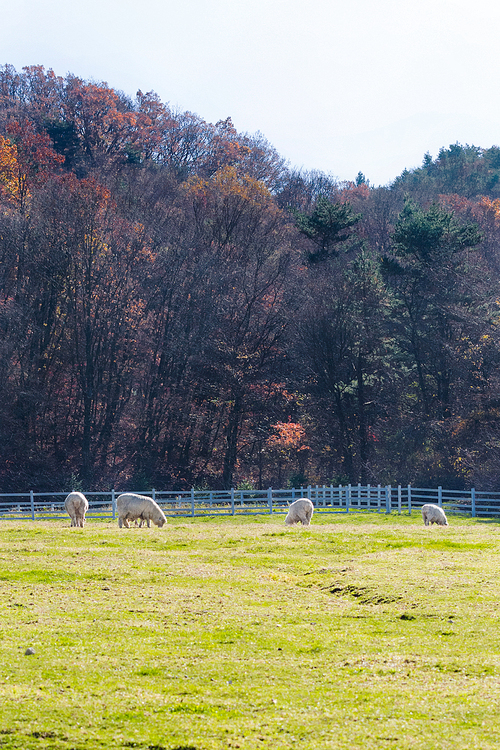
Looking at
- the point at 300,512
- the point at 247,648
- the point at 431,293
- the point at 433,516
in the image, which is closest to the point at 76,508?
the point at 300,512

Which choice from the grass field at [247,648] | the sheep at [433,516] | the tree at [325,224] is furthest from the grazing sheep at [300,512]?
the tree at [325,224]

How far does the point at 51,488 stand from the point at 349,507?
18247 millimetres

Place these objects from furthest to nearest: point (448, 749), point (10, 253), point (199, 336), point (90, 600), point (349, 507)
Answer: point (199, 336), point (10, 253), point (349, 507), point (90, 600), point (448, 749)

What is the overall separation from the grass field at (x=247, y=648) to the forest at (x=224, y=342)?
2741 cm

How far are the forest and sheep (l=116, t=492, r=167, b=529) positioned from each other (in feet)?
59.2

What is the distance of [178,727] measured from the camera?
8.53 meters

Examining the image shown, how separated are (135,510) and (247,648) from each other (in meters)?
17.2

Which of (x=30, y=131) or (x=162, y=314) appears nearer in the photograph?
(x=162, y=314)

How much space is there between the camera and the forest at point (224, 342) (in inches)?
1962

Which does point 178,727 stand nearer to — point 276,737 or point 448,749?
point 276,737

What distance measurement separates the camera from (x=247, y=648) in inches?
468

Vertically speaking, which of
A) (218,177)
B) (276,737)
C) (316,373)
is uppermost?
(218,177)

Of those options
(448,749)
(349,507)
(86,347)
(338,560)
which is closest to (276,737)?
(448,749)

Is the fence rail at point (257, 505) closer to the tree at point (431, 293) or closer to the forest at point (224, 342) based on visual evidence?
the forest at point (224, 342)
